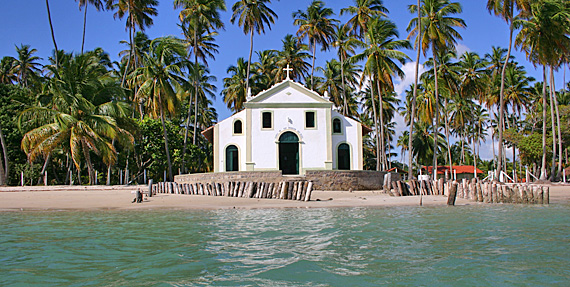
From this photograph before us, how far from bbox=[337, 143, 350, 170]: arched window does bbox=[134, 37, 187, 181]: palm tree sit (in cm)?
1374

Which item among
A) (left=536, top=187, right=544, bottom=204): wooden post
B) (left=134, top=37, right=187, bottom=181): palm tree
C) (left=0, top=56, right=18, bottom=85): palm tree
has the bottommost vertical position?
(left=536, top=187, right=544, bottom=204): wooden post

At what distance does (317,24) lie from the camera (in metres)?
42.8

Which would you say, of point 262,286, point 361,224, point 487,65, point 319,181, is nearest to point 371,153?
point 487,65

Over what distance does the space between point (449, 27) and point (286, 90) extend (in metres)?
13.6

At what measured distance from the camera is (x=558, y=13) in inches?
1308

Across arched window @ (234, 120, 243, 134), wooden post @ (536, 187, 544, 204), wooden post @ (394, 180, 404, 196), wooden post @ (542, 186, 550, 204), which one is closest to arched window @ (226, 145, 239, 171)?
arched window @ (234, 120, 243, 134)

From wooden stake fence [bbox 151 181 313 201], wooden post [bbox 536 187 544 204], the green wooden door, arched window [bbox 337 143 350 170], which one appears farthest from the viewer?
arched window [bbox 337 143 350 170]

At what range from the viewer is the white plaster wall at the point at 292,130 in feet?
98.8

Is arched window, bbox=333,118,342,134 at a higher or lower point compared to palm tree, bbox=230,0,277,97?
lower

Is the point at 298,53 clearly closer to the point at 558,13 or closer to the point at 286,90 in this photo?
the point at 286,90

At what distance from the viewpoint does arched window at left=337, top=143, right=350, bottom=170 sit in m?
30.8

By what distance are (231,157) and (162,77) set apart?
897cm

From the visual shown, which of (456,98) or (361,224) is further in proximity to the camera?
(456,98)

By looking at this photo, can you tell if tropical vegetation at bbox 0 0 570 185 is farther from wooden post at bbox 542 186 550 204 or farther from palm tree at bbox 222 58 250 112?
wooden post at bbox 542 186 550 204
